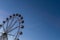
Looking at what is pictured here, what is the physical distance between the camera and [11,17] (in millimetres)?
77875

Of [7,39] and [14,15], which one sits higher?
[14,15]

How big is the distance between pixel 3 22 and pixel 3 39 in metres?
7.02

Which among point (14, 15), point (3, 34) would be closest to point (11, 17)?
point (14, 15)

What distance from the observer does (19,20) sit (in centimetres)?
7606

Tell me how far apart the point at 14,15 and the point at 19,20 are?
10.4ft

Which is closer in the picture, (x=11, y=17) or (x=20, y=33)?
(x=20, y=33)

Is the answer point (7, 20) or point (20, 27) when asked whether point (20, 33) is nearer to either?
point (20, 27)

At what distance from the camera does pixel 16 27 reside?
7512 cm

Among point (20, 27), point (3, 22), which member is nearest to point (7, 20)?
point (3, 22)

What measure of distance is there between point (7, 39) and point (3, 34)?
127 inches

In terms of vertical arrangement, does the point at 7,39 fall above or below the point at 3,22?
below

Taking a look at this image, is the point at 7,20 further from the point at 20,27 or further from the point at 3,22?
the point at 20,27

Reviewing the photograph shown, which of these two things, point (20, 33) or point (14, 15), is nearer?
point (20, 33)

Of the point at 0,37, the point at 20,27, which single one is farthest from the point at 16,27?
the point at 0,37
